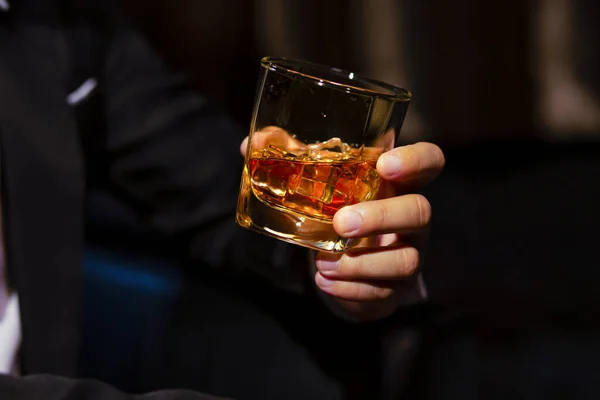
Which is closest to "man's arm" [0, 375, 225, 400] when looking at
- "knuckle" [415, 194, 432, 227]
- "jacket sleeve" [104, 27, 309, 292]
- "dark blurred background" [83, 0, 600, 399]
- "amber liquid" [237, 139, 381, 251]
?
"amber liquid" [237, 139, 381, 251]

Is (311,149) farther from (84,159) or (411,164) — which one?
(84,159)

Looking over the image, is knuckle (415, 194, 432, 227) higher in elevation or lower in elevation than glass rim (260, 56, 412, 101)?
lower

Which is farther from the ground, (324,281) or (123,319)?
(324,281)

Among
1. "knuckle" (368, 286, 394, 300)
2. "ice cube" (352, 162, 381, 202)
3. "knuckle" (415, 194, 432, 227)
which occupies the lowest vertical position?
"knuckle" (368, 286, 394, 300)

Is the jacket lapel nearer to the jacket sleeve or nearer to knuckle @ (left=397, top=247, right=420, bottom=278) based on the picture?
the jacket sleeve

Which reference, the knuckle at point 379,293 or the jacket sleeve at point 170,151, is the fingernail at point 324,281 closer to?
the knuckle at point 379,293

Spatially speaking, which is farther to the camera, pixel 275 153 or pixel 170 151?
pixel 170 151

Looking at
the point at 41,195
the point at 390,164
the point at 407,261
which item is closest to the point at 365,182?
the point at 390,164

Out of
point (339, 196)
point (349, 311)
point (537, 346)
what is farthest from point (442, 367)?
point (339, 196)
